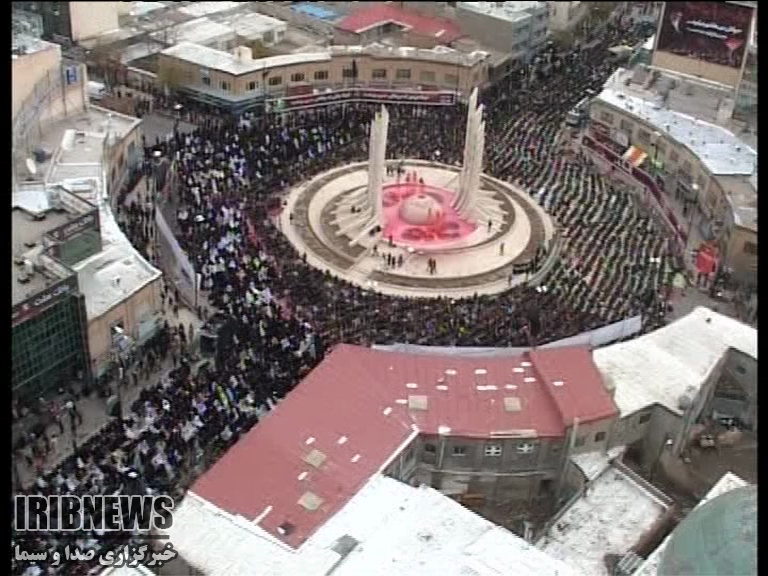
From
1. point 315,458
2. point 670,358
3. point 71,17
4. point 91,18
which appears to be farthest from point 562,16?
point 315,458

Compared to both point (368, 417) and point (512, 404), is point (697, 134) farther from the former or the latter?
point (368, 417)

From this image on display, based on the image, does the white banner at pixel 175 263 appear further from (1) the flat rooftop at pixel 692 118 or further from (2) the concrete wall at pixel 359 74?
(1) the flat rooftop at pixel 692 118

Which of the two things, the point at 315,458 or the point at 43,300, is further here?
the point at 43,300

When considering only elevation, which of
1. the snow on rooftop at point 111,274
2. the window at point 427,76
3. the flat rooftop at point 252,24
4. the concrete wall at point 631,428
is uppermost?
the flat rooftop at point 252,24

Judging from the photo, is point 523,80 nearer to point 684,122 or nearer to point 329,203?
point 684,122

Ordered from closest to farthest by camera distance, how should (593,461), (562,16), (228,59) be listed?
(593,461), (228,59), (562,16)

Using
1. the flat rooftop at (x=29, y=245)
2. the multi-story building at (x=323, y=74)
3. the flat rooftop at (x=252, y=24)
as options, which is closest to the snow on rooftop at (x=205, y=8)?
the flat rooftop at (x=252, y=24)
